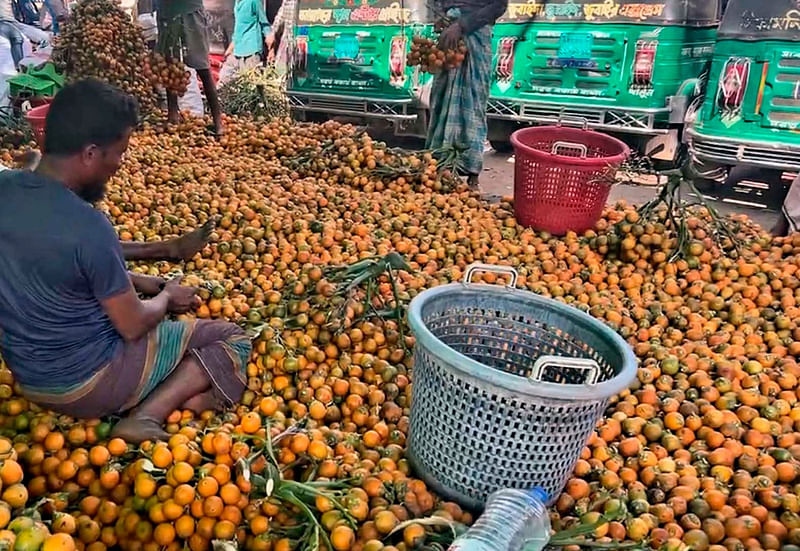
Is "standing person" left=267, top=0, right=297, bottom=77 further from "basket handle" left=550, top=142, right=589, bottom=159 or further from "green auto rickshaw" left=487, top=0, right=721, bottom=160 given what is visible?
"basket handle" left=550, top=142, right=589, bottom=159

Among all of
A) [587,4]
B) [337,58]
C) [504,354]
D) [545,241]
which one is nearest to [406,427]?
[504,354]

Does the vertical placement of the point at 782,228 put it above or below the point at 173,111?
below

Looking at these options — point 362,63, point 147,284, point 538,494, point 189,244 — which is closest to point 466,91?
point 362,63

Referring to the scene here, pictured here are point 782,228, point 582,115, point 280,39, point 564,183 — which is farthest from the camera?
point 280,39

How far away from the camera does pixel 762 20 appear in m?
6.90

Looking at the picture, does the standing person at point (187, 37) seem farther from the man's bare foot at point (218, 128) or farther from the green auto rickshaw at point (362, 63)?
the green auto rickshaw at point (362, 63)

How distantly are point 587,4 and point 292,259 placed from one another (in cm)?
604

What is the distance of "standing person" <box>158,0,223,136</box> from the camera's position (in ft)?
22.0

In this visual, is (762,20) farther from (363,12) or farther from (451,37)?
(363,12)

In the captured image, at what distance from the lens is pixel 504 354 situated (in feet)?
8.57

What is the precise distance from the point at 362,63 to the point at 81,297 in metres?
7.50

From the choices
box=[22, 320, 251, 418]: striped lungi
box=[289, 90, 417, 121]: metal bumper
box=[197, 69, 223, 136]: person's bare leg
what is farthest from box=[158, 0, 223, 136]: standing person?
box=[22, 320, 251, 418]: striped lungi

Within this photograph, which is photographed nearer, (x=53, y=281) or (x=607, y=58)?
(x=53, y=281)

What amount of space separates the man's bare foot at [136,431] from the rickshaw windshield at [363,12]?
723 centimetres
